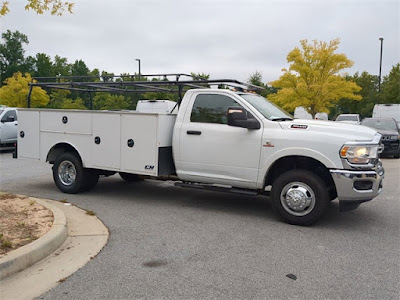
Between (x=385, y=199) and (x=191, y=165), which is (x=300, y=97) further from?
(x=191, y=165)

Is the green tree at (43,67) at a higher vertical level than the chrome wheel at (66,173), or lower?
higher

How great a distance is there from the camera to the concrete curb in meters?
3.82

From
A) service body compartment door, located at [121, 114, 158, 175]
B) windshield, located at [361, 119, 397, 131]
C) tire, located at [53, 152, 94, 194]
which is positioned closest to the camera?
service body compartment door, located at [121, 114, 158, 175]

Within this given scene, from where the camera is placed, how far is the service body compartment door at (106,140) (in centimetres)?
714

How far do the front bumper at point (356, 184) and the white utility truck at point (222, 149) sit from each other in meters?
0.01

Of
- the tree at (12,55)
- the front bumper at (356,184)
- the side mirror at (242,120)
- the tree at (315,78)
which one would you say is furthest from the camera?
the tree at (12,55)

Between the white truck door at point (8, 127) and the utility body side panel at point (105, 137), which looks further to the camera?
the white truck door at point (8, 127)

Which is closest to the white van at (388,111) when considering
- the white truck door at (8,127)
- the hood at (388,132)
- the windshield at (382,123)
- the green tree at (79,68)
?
the windshield at (382,123)

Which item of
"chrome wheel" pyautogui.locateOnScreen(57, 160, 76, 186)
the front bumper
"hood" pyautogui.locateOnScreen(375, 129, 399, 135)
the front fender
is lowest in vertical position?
"chrome wheel" pyautogui.locateOnScreen(57, 160, 76, 186)

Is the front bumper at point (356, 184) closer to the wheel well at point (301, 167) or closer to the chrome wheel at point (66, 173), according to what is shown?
the wheel well at point (301, 167)

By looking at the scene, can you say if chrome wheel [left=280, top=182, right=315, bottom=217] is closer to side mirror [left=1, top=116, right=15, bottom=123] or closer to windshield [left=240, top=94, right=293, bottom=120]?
Answer: windshield [left=240, top=94, right=293, bottom=120]

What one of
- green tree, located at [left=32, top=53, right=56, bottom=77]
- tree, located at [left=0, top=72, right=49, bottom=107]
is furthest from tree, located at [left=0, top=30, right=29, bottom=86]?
tree, located at [left=0, top=72, right=49, bottom=107]

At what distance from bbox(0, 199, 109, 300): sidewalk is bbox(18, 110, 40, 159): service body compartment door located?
9.89ft

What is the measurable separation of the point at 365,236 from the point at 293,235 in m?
1.02
